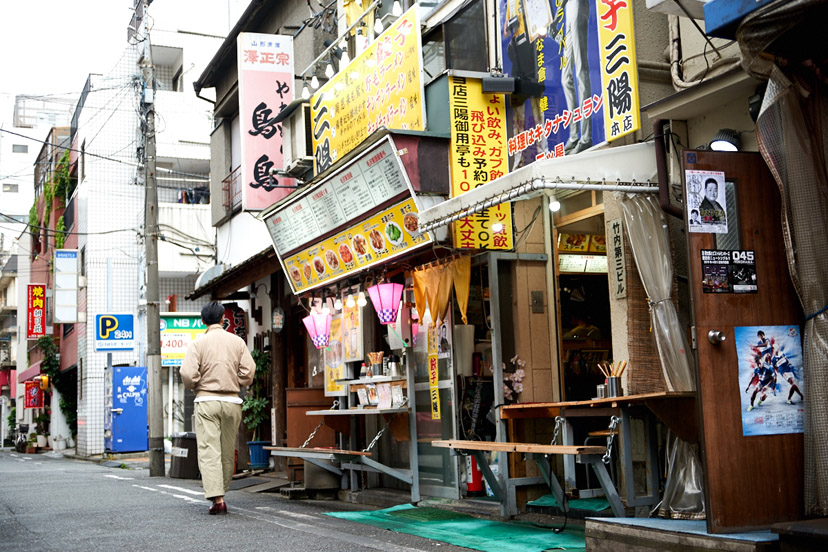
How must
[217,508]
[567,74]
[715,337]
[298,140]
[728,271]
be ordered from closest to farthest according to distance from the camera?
[715,337], [728,271], [567,74], [217,508], [298,140]

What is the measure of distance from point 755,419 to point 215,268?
14993 mm

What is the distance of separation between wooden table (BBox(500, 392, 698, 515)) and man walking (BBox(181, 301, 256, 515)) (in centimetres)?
316

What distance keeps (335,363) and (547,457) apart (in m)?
5.40

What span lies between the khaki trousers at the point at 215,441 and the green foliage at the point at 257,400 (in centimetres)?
733

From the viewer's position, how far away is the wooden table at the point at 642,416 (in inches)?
280

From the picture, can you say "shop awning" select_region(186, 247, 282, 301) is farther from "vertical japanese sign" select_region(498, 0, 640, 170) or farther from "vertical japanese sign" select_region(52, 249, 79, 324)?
"vertical japanese sign" select_region(52, 249, 79, 324)

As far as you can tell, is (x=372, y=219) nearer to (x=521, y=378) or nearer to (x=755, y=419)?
(x=521, y=378)

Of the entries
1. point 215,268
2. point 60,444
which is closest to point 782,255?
point 215,268

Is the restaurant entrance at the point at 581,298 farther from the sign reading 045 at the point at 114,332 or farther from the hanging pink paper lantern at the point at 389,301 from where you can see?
the sign reading 045 at the point at 114,332

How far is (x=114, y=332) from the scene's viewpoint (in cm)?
2597

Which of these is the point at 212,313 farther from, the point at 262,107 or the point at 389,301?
the point at 262,107

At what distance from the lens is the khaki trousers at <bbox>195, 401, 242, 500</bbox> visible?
915cm

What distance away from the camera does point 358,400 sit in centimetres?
1296

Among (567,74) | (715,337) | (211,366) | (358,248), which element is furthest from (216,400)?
(715,337)
